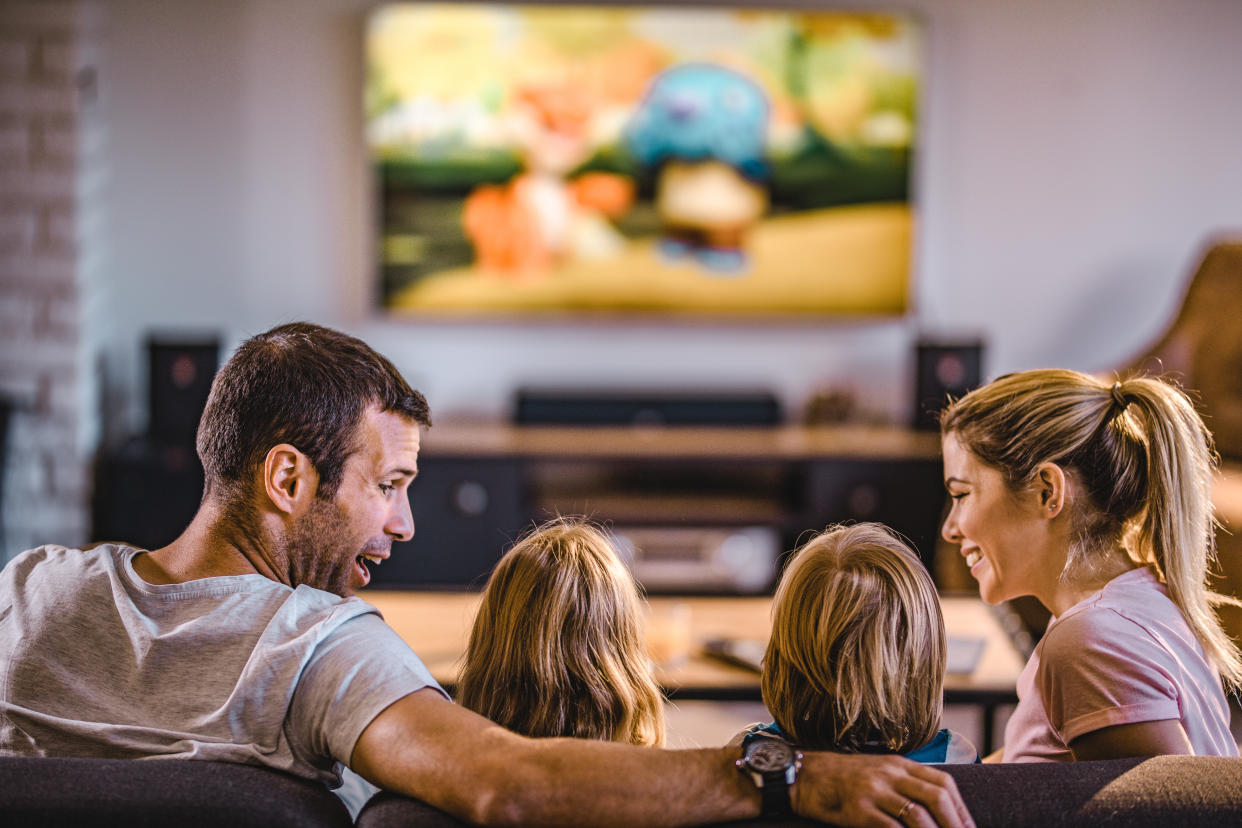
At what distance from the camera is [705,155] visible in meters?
4.01

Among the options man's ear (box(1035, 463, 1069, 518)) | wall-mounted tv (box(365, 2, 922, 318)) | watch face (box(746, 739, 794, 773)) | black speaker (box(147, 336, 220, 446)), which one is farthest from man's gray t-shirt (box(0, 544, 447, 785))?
wall-mounted tv (box(365, 2, 922, 318))

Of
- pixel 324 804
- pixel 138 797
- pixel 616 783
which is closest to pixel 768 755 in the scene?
pixel 616 783

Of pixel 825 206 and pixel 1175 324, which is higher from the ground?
pixel 825 206

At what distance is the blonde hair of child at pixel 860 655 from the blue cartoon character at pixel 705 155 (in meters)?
2.79

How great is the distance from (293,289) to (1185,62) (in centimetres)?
291

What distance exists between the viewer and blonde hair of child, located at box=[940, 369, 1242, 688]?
1487mm

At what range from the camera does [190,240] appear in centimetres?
410

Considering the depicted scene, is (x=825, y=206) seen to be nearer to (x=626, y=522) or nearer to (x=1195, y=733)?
(x=626, y=522)

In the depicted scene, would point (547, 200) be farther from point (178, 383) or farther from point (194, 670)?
point (194, 670)

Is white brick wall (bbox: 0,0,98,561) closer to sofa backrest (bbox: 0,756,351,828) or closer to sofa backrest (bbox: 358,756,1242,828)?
sofa backrest (bbox: 0,756,351,828)

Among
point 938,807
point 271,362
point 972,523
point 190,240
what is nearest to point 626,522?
point 190,240

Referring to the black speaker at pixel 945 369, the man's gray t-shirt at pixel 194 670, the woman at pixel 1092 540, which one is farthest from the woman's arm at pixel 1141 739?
the black speaker at pixel 945 369

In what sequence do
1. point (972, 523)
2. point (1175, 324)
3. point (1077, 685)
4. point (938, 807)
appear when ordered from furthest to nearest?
point (1175, 324)
point (972, 523)
point (1077, 685)
point (938, 807)

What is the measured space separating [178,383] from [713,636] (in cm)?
208
